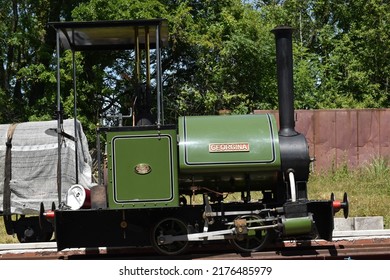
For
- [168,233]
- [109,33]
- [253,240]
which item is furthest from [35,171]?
[253,240]

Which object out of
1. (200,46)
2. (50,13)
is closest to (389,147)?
(200,46)

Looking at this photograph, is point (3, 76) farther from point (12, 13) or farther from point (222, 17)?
point (222, 17)

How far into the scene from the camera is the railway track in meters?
7.80

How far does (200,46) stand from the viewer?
2145cm

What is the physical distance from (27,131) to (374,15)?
17244mm

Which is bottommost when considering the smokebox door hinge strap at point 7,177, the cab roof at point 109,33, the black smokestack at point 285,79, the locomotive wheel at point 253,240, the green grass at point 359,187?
the green grass at point 359,187

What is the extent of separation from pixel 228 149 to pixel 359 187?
7.97 metres

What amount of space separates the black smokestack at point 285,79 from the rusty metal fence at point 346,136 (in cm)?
901

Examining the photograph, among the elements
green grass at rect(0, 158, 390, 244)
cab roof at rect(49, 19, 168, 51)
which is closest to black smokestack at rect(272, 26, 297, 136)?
cab roof at rect(49, 19, 168, 51)

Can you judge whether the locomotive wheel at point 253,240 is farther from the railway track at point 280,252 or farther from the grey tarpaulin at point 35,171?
the grey tarpaulin at point 35,171

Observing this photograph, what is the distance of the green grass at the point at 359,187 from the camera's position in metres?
12.5

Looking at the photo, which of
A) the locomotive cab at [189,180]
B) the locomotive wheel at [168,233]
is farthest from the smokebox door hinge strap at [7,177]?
the locomotive wheel at [168,233]

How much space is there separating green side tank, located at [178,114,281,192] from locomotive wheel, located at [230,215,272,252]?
55 cm

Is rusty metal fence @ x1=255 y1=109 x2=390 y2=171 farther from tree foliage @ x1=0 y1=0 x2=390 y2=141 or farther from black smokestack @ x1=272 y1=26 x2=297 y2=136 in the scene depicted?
black smokestack @ x1=272 y1=26 x2=297 y2=136
